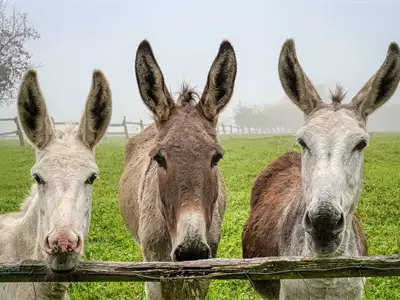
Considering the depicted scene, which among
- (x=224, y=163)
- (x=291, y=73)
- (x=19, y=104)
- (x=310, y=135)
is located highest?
(x=291, y=73)

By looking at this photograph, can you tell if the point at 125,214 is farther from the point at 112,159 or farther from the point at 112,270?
the point at 112,159

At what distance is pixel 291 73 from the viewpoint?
4168 millimetres

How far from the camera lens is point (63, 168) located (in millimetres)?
3332

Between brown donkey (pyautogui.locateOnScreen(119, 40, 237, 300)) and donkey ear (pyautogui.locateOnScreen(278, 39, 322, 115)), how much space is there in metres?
0.49

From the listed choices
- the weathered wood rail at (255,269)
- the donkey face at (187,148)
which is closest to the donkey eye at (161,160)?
the donkey face at (187,148)

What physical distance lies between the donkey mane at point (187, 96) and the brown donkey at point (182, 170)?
0.4 inches

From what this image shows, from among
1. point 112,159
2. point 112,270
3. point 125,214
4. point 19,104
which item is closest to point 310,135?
point 112,270

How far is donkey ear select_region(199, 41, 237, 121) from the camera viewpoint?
418 cm

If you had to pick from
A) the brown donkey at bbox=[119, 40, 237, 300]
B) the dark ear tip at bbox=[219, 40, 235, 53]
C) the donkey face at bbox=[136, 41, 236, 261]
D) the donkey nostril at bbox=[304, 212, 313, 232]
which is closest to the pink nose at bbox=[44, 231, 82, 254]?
the brown donkey at bbox=[119, 40, 237, 300]

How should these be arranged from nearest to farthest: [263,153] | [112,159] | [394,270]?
[394,270], [112,159], [263,153]

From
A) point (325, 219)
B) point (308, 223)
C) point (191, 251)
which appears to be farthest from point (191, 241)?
point (325, 219)

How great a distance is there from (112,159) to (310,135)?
20864mm

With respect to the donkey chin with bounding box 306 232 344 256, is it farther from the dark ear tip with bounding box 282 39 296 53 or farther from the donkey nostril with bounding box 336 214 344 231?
the dark ear tip with bounding box 282 39 296 53

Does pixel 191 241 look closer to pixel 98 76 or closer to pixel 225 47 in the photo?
pixel 98 76
